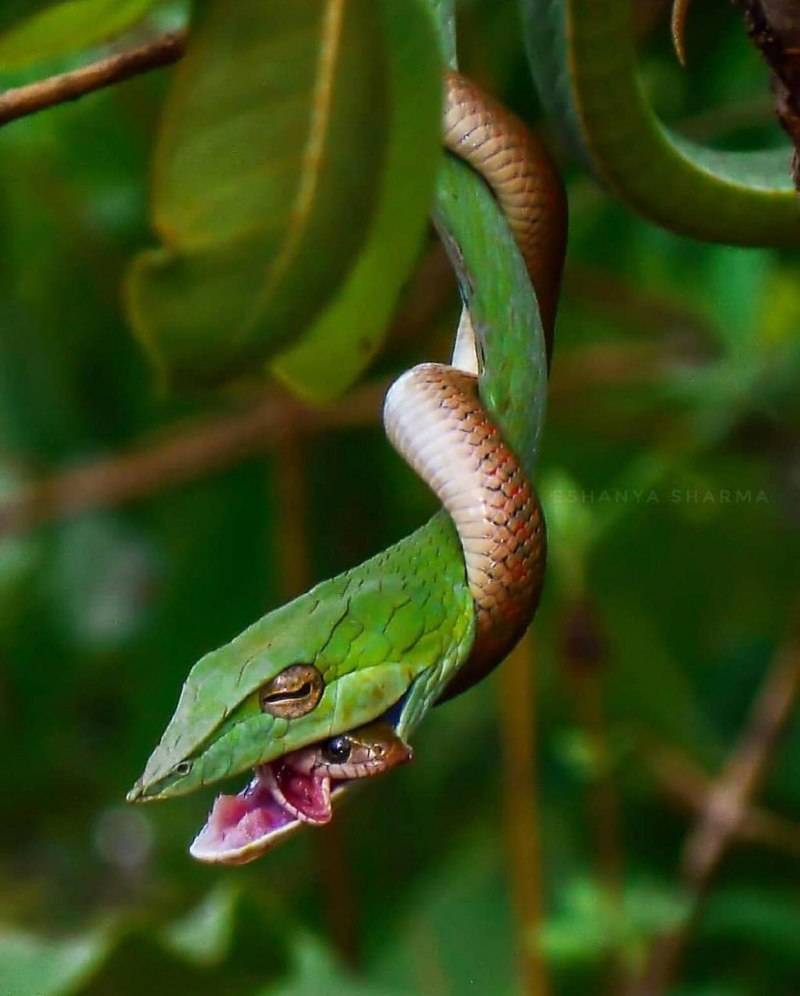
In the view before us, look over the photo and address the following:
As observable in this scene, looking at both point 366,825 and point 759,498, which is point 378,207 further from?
point 366,825

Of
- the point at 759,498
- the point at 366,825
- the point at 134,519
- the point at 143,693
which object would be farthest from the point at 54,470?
the point at 759,498

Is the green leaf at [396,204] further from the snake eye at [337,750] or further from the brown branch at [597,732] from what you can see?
the brown branch at [597,732]

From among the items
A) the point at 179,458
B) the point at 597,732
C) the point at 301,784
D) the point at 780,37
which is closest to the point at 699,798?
the point at 597,732

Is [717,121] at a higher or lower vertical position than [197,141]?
lower

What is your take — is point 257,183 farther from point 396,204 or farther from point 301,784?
point 301,784

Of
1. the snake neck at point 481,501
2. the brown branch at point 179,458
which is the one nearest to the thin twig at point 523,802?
the brown branch at point 179,458

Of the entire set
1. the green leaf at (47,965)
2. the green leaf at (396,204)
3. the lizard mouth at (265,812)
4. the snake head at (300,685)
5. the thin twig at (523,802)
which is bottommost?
the thin twig at (523,802)
